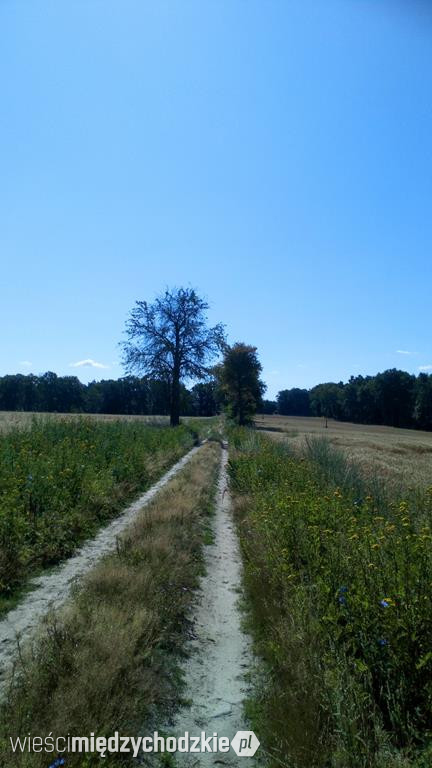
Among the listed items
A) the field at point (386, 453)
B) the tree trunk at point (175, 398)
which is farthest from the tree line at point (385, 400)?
the tree trunk at point (175, 398)

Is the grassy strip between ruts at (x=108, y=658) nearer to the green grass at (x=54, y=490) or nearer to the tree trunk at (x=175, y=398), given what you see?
the green grass at (x=54, y=490)

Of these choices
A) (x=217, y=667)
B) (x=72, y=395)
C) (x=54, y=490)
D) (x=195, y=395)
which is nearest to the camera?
(x=217, y=667)

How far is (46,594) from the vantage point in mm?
5430

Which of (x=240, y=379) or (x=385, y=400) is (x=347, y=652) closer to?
(x=240, y=379)

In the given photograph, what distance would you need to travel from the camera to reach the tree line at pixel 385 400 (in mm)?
88250

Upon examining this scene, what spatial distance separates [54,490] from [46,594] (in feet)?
11.3

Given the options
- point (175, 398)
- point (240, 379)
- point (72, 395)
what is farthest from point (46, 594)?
point (72, 395)

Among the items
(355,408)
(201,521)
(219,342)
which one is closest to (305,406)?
(355,408)

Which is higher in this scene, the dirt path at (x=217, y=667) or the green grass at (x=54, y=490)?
the green grass at (x=54, y=490)

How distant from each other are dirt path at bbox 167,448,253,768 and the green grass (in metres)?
2.22

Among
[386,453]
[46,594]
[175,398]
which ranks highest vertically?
[175,398]

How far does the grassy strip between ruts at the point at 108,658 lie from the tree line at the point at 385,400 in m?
79.6

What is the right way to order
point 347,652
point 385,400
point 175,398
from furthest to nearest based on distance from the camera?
point 385,400 < point 175,398 < point 347,652

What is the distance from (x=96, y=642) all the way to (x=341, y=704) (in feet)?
6.52
